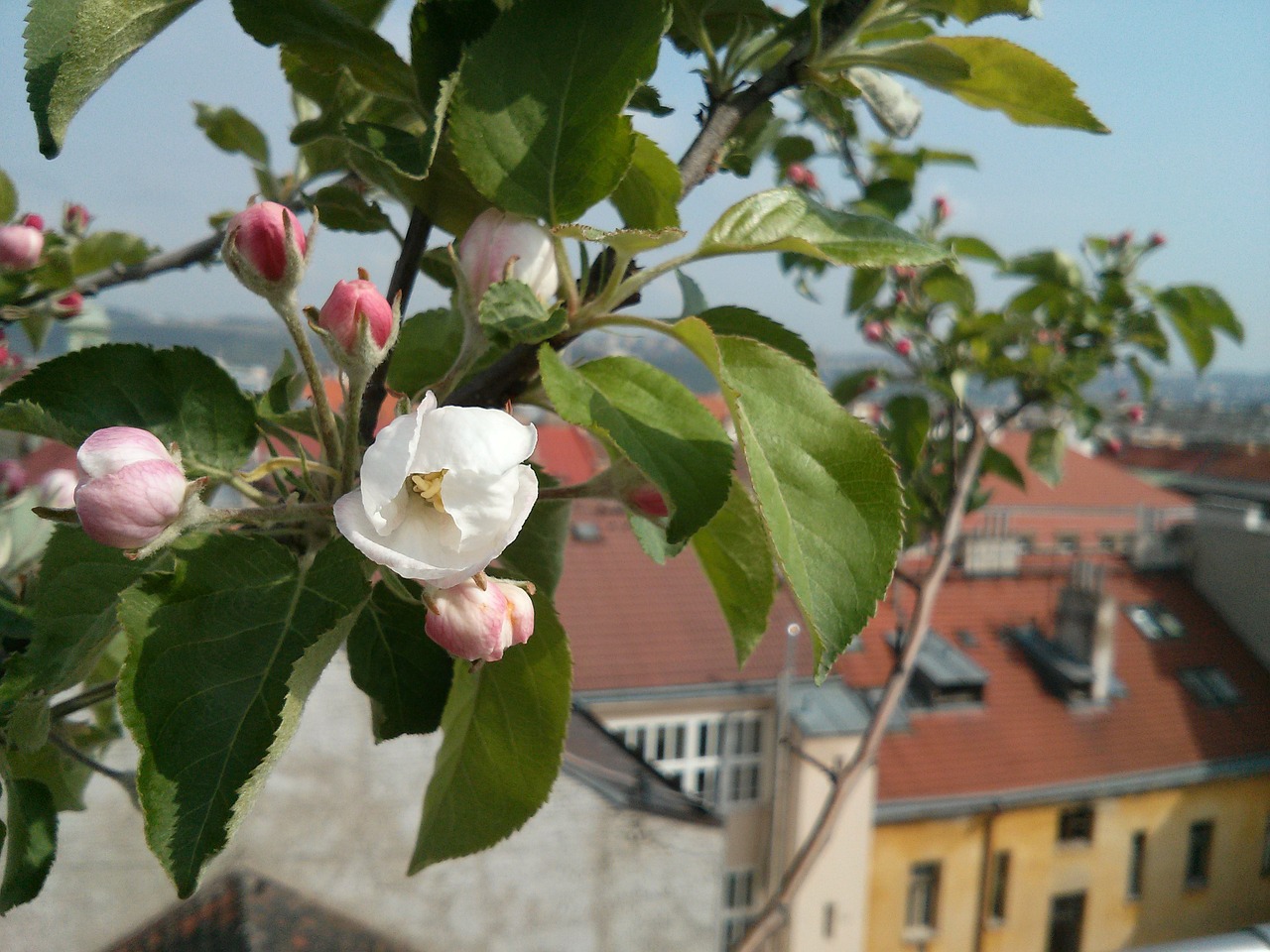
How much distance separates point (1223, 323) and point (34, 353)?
179cm

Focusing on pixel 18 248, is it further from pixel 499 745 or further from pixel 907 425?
pixel 907 425

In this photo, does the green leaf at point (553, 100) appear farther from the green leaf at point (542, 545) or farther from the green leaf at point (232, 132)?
the green leaf at point (232, 132)

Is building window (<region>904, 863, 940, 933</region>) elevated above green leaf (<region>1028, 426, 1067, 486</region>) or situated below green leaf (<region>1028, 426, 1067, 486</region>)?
below

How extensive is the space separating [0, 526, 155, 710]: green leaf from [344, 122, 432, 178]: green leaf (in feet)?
0.63

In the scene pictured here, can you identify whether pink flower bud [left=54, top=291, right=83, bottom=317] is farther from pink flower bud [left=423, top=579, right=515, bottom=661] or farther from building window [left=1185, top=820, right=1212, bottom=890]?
building window [left=1185, top=820, right=1212, bottom=890]

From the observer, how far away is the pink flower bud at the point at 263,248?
38cm

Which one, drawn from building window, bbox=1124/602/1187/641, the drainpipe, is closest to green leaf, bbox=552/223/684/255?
the drainpipe

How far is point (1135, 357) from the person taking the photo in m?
2.07

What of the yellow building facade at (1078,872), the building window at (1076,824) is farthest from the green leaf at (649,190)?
the building window at (1076,824)

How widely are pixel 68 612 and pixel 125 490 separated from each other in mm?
104

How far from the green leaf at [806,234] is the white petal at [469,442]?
15cm

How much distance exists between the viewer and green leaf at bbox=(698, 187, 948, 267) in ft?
1.36

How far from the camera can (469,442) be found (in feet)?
1.06

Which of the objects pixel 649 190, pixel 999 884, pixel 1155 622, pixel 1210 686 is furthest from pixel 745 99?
pixel 1155 622
